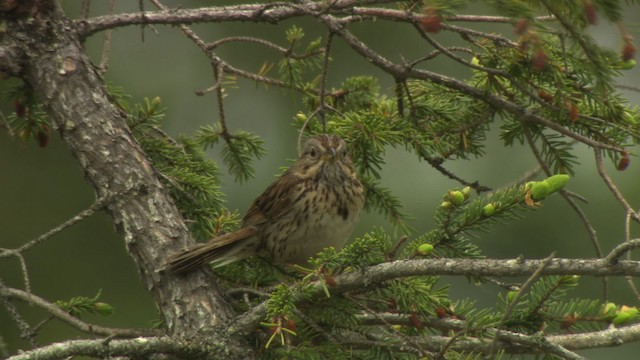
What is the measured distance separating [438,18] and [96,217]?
12.9 ft

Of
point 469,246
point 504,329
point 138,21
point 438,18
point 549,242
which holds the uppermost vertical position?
point 138,21

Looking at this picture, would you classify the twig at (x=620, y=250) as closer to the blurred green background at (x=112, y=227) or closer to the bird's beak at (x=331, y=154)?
the bird's beak at (x=331, y=154)

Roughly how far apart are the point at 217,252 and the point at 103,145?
590mm

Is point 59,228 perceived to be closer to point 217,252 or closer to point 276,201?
point 217,252

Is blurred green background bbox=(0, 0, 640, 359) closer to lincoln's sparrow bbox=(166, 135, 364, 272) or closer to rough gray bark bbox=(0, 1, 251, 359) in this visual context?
lincoln's sparrow bbox=(166, 135, 364, 272)

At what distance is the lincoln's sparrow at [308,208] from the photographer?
14.5 feet

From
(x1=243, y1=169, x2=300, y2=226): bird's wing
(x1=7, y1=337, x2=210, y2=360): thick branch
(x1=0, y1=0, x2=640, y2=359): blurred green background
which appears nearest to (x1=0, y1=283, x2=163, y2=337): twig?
(x1=7, y1=337, x2=210, y2=360): thick branch

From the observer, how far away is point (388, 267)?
3039mm

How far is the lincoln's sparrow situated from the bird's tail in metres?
0.06

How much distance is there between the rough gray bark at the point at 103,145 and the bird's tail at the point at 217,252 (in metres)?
0.05

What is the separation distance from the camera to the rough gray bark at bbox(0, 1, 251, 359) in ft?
12.1

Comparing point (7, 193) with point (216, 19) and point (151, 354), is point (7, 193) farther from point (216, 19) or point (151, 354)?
point (151, 354)

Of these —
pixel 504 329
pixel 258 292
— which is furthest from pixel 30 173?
pixel 504 329

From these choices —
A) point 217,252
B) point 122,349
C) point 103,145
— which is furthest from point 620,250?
point 103,145
